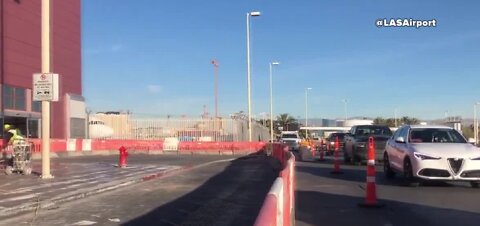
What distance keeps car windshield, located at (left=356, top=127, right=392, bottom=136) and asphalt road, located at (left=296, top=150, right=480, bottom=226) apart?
8.95 meters

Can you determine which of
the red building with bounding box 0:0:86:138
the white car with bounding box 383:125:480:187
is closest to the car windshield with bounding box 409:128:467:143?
the white car with bounding box 383:125:480:187

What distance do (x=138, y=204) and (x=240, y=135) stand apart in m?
43.9

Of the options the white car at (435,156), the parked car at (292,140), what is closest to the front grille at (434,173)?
the white car at (435,156)

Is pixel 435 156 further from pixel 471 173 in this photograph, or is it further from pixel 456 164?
pixel 471 173

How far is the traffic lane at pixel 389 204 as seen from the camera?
395 inches

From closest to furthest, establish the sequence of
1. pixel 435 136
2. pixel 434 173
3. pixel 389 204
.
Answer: pixel 389 204
pixel 434 173
pixel 435 136

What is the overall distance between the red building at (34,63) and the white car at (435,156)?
21124mm

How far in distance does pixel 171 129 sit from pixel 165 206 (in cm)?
4980

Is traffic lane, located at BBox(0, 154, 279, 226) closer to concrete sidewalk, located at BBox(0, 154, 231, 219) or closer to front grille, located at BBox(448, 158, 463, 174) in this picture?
concrete sidewalk, located at BBox(0, 154, 231, 219)

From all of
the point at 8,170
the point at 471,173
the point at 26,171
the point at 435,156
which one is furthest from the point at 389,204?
the point at 8,170

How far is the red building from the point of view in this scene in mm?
35312

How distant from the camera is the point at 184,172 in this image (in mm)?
21797

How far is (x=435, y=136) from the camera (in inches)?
647

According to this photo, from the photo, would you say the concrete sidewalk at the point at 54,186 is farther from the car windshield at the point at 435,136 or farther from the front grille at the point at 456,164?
the front grille at the point at 456,164
